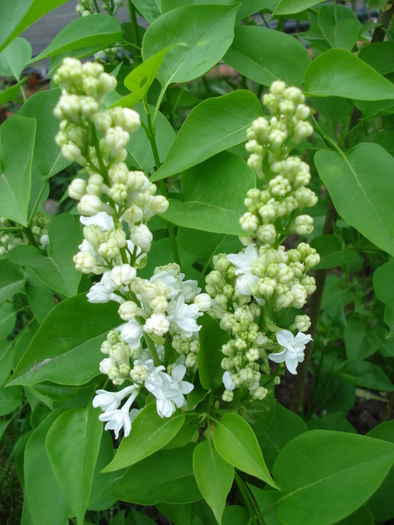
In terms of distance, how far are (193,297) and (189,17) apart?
691mm

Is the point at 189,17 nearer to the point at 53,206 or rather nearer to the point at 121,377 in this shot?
the point at 121,377

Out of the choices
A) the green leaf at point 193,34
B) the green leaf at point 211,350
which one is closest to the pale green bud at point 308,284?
the green leaf at point 211,350

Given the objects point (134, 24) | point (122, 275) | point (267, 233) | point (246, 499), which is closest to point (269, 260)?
point (267, 233)

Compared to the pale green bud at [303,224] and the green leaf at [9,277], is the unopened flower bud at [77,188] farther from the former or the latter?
the green leaf at [9,277]

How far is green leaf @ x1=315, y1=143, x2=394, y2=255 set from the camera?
1.08m

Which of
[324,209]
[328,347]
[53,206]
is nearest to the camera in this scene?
[324,209]

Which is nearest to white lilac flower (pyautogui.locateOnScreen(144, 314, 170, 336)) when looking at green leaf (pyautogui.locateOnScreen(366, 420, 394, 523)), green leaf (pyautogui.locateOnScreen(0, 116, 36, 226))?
green leaf (pyautogui.locateOnScreen(0, 116, 36, 226))

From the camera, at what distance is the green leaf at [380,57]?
1470 millimetres

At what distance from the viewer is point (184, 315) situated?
3.34 feet

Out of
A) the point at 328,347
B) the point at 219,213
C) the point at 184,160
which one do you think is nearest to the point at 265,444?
the point at 219,213

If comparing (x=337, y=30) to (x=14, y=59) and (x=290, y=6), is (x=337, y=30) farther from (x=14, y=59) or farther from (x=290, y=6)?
(x=14, y=59)

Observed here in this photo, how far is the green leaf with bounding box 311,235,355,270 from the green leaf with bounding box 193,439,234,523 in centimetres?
83

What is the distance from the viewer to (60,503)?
4.34ft

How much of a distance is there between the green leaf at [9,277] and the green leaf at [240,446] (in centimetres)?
72
